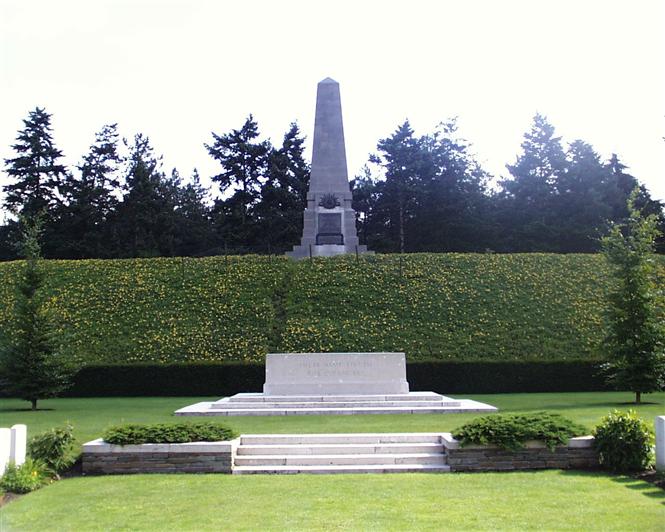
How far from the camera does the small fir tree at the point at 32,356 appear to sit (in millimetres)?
18469

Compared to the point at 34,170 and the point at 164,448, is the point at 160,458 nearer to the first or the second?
the point at 164,448

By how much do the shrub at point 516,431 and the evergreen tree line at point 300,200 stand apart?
35992 mm

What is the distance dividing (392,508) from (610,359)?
12.2 metres

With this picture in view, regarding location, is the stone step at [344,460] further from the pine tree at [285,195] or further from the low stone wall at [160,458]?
the pine tree at [285,195]

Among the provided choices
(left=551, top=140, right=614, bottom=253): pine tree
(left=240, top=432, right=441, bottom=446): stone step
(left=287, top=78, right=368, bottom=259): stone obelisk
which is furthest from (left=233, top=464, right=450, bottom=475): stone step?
(left=551, top=140, right=614, bottom=253): pine tree

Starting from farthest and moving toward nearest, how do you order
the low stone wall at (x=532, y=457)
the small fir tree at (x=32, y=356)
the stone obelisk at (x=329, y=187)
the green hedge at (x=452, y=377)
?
the stone obelisk at (x=329, y=187) → the green hedge at (x=452, y=377) → the small fir tree at (x=32, y=356) → the low stone wall at (x=532, y=457)

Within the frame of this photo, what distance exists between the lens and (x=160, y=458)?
30.7ft

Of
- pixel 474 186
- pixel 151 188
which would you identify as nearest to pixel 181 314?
pixel 151 188

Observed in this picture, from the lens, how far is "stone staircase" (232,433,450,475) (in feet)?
30.7

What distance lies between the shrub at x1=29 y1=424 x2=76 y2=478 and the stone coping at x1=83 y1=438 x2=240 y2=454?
0.26 m

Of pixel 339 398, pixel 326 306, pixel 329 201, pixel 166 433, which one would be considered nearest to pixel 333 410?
pixel 339 398

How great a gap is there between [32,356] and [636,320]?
594 inches

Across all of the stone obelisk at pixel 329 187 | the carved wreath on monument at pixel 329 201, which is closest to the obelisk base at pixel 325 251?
the stone obelisk at pixel 329 187

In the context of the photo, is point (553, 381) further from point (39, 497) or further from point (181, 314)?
point (39, 497)
